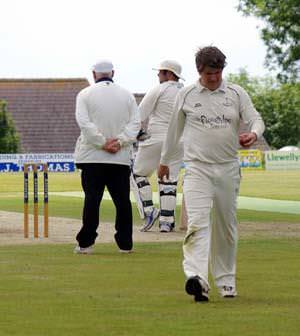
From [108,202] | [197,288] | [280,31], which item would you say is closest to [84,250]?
[197,288]

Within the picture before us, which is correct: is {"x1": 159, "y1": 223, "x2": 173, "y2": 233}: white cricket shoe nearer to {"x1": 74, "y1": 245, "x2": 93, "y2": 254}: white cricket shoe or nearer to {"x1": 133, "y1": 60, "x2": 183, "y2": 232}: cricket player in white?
{"x1": 133, "y1": 60, "x2": 183, "y2": 232}: cricket player in white

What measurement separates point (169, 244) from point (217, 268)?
5142 millimetres

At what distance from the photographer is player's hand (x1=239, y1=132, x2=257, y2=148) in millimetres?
10773

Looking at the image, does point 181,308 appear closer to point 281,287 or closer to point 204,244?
point 204,244

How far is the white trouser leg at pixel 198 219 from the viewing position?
10788 mm

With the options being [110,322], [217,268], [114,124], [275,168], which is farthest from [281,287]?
[275,168]

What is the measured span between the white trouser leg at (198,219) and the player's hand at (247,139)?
36 centimetres

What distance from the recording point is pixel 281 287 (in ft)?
38.5

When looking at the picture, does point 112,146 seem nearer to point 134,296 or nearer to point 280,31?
point 134,296

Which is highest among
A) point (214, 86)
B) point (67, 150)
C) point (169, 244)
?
point (214, 86)

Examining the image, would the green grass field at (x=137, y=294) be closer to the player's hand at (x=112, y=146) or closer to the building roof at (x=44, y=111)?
the player's hand at (x=112, y=146)

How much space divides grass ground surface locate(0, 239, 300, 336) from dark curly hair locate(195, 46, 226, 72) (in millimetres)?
1785

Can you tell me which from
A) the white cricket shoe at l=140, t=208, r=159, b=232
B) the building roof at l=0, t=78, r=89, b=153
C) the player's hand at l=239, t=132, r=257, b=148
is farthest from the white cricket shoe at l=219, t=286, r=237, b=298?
the building roof at l=0, t=78, r=89, b=153

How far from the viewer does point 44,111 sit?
79938 millimetres
